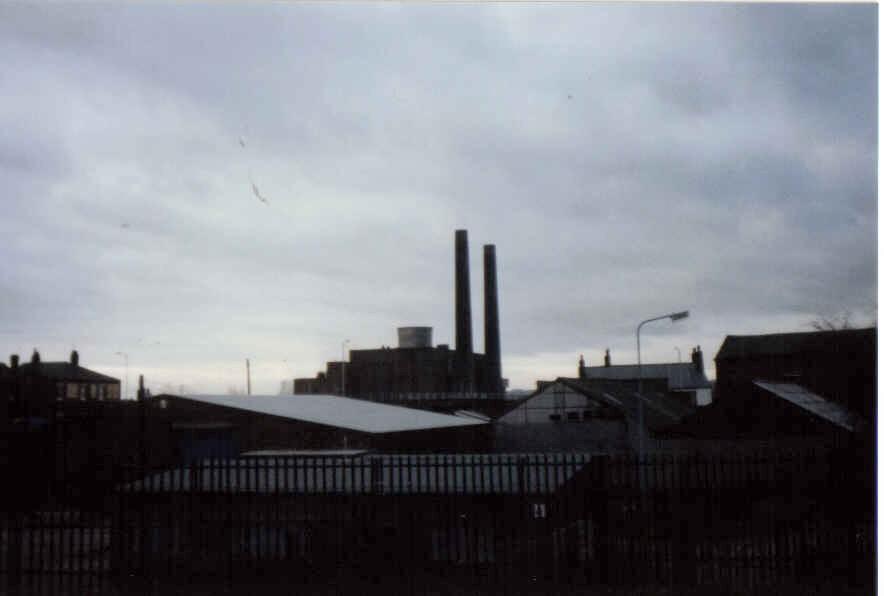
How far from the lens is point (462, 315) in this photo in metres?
61.0

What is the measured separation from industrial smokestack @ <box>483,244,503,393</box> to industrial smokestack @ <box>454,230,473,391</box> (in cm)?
146

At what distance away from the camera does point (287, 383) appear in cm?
9619

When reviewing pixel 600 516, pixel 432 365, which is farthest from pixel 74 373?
pixel 600 516

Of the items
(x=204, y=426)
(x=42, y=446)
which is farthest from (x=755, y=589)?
(x=204, y=426)

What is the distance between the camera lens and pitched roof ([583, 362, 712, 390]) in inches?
3403

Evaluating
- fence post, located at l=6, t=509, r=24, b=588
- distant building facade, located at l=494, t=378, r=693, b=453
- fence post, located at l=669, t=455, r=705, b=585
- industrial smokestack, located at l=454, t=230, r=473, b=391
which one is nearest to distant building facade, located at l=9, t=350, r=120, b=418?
fence post, located at l=6, t=509, r=24, b=588

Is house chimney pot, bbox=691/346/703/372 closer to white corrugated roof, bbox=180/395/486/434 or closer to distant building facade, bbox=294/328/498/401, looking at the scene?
distant building facade, bbox=294/328/498/401

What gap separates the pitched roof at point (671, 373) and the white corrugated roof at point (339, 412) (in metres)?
45.3

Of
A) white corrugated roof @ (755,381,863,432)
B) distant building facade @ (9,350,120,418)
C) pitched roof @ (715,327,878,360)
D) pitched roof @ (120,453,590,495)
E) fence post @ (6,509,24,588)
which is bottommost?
fence post @ (6,509,24,588)

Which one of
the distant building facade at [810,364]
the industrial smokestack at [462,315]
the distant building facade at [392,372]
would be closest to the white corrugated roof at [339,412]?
the distant building facade at [810,364]

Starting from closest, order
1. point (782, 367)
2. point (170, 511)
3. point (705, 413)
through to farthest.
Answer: point (170, 511), point (705, 413), point (782, 367)

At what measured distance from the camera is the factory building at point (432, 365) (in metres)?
59.7

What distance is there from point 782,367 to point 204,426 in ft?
156

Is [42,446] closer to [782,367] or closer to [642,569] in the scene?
[642,569]
